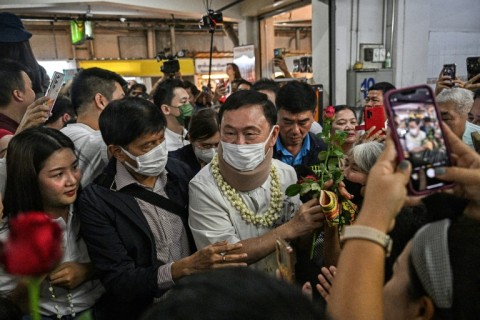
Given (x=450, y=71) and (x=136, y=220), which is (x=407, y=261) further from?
(x=450, y=71)

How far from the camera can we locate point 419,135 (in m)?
0.88

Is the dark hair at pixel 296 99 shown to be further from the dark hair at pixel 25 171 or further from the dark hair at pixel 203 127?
the dark hair at pixel 25 171

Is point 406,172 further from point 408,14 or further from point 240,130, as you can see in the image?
point 408,14

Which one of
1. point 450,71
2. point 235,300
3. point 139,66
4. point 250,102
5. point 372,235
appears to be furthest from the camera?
point 139,66

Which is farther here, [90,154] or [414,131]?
[90,154]

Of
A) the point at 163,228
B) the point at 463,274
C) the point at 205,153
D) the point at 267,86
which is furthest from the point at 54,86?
the point at 267,86

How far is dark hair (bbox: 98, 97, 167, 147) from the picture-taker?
177 centimetres

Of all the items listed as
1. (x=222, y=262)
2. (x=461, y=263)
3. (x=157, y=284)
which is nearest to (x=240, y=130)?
(x=222, y=262)

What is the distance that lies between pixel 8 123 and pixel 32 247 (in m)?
2.11

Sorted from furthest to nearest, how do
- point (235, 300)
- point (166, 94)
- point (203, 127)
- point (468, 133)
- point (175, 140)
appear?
point (166, 94) → point (175, 140) → point (468, 133) → point (203, 127) → point (235, 300)

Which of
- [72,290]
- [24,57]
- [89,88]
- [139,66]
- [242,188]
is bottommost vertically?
[72,290]

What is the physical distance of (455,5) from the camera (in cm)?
670

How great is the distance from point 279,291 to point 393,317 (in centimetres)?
45

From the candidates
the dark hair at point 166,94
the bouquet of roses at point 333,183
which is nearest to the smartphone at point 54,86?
the bouquet of roses at point 333,183
